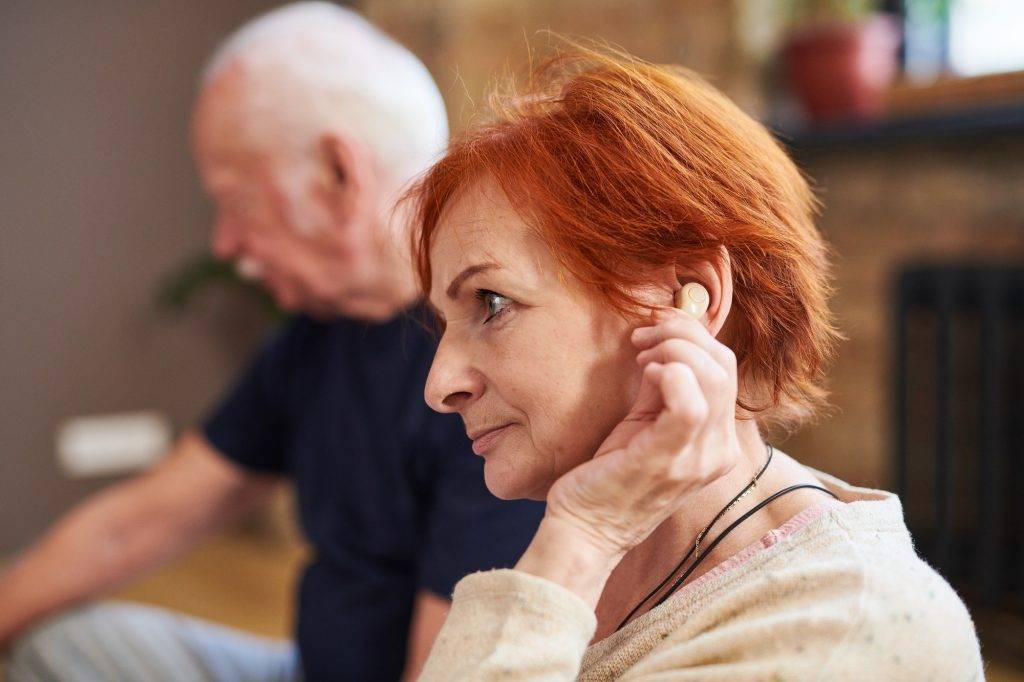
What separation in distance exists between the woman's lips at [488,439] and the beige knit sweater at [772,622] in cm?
12

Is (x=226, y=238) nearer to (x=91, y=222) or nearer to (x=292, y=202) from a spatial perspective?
(x=292, y=202)

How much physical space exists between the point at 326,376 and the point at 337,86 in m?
0.41

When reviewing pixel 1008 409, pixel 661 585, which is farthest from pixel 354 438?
pixel 1008 409

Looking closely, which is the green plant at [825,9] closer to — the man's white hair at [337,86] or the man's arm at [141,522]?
the man's white hair at [337,86]

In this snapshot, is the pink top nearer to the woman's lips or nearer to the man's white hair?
the woman's lips

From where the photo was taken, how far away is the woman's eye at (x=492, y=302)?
75 centimetres

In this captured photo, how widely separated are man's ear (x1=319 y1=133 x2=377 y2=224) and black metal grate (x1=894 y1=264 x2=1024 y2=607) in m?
1.62

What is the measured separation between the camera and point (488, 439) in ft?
2.58

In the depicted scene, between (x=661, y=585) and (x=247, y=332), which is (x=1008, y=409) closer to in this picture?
(x=661, y=585)

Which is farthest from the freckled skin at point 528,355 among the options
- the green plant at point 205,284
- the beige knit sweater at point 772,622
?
the green plant at point 205,284

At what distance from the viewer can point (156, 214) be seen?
147 inches

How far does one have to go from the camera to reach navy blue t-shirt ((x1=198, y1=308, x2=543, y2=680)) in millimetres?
1166

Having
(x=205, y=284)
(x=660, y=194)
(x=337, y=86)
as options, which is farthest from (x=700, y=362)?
(x=205, y=284)

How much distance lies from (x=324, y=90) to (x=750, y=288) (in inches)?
30.0
